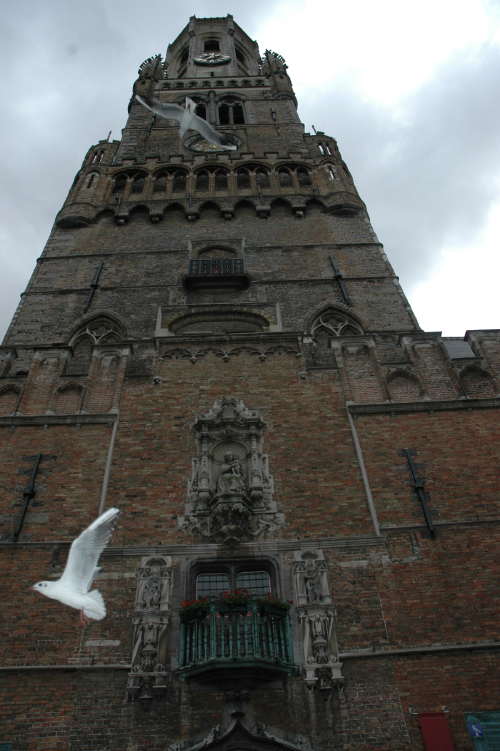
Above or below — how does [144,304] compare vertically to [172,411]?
above

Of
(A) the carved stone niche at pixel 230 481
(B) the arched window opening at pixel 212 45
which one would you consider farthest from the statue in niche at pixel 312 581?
(B) the arched window opening at pixel 212 45

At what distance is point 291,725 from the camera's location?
7.95 m

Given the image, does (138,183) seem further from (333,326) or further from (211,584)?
(211,584)

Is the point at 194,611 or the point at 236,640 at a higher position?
the point at 194,611

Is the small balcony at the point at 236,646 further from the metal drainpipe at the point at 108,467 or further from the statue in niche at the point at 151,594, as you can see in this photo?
the metal drainpipe at the point at 108,467

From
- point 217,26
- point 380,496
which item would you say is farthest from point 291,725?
point 217,26

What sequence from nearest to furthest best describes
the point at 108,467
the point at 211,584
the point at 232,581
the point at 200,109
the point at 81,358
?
the point at 232,581, the point at 211,584, the point at 108,467, the point at 81,358, the point at 200,109

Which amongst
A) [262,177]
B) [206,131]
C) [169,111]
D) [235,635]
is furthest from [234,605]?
[169,111]

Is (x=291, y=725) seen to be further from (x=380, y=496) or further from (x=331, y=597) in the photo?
(x=380, y=496)

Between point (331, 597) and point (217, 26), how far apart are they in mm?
43082

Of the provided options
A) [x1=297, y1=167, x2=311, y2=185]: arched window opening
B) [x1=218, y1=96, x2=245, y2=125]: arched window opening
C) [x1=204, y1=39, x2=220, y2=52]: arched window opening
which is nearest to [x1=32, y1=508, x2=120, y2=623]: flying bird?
[x1=297, y1=167, x2=311, y2=185]: arched window opening

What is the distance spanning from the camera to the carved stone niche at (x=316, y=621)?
8203 mm

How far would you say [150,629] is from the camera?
853 cm

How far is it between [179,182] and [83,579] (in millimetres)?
16060
